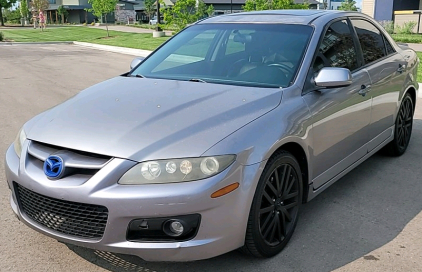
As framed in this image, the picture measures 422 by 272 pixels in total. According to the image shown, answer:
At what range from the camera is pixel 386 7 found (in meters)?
29.9

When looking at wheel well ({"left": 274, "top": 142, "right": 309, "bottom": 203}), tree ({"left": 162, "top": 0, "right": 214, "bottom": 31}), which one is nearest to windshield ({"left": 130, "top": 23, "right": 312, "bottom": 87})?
wheel well ({"left": 274, "top": 142, "right": 309, "bottom": 203})

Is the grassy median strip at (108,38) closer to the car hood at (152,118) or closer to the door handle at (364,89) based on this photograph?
the door handle at (364,89)

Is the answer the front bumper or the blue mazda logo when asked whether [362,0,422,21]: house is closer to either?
the front bumper

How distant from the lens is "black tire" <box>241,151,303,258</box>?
3051 mm

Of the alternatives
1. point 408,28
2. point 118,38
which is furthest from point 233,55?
point 118,38

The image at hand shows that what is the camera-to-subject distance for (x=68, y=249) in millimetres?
3420

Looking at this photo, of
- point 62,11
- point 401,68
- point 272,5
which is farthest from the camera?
point 62,11

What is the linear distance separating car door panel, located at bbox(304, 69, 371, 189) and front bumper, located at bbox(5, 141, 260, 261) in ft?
3.06

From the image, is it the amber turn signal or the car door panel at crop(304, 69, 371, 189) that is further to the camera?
the car door panel at crop(304, 69, 371, 189)

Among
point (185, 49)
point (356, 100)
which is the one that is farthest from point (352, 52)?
point (185, 49)

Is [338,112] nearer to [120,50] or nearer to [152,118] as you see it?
[152,118]

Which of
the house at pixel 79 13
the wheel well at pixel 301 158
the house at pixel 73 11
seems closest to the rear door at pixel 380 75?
the wheel well at pixel 301 158

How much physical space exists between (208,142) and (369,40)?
281 cm

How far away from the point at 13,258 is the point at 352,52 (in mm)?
3338
